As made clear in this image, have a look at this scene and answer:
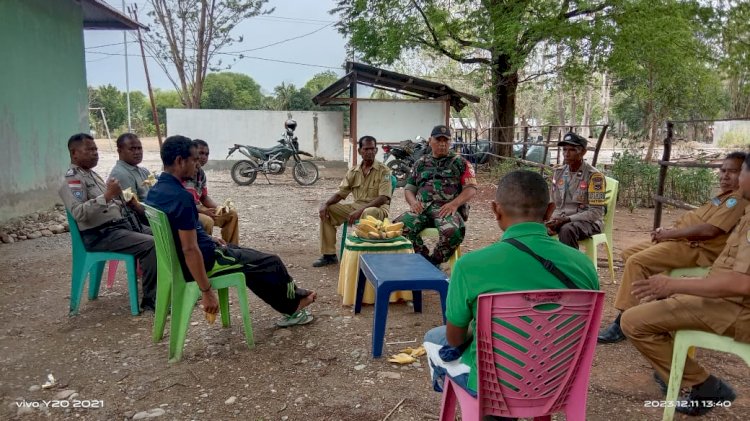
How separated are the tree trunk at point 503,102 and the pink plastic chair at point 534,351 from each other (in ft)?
36.1

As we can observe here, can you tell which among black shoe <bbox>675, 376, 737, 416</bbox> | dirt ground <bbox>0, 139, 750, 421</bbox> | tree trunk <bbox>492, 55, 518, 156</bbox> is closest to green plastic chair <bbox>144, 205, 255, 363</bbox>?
dirt ground <bbox>0, 139, 750, 421</bbox>

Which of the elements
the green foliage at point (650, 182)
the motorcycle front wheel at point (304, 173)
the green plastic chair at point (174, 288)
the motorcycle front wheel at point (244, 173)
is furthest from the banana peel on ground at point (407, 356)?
the motorcycle front wheel at point (244, 173)

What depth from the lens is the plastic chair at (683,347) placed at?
2.25 m

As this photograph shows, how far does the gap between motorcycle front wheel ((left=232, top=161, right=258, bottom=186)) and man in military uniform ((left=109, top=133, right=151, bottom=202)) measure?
24.0 feet

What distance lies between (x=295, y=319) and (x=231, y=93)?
83.0 feet

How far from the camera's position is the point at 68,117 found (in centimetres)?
857

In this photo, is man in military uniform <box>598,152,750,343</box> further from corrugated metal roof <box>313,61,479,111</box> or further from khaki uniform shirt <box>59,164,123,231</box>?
corrugated metal roof <box>313,61,479,111</box>

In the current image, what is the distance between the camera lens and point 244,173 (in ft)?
38.5

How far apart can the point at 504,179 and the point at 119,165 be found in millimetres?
3494

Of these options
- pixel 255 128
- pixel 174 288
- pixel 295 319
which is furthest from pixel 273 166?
pixel 174 288

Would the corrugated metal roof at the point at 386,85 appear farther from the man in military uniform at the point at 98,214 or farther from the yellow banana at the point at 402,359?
the yellow banana at the point at 402,359

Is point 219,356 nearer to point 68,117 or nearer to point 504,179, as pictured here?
point 504,179

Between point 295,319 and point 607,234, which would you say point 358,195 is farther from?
point 607,234

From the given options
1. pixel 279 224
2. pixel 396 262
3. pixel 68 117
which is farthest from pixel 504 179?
pixel 68 117
